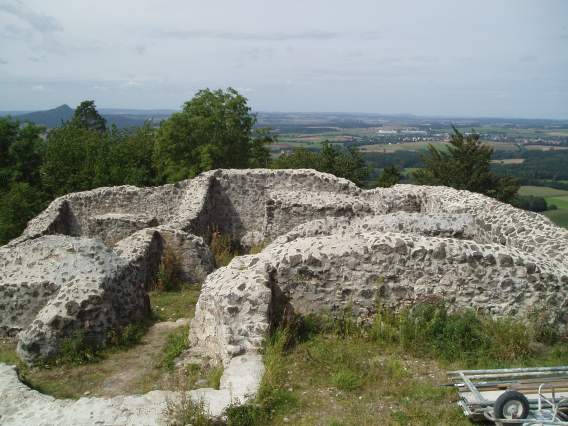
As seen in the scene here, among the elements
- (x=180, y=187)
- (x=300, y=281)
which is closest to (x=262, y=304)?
(x=300, y=281)

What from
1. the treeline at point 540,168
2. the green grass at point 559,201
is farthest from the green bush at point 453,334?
the treeline at point 540,168

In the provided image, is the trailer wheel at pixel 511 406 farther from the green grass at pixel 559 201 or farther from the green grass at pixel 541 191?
the green grass at pixel 541 191

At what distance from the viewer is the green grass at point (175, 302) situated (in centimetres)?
757

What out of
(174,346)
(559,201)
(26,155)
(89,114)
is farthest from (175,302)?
(89,114)

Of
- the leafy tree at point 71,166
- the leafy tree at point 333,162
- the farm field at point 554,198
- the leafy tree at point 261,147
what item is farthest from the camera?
the leafy tree at point 333,162

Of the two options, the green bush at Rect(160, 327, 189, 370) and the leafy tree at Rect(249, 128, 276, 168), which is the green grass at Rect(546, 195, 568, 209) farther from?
the green bush at Rect(160, 327, 189, 370)

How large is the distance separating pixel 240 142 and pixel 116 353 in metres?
21.9

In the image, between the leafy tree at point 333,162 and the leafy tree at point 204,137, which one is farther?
the leafy tree at point 333,162

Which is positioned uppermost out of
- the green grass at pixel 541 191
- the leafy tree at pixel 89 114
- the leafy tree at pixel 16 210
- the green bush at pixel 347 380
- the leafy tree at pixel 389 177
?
the leafy tree at pixel 89 114

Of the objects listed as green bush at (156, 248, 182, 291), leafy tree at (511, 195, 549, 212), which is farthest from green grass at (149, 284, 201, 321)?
leafy tree at (511, 195, 549, 212)

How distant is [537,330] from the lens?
19.1ft

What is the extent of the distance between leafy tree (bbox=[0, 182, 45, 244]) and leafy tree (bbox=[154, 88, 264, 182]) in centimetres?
653

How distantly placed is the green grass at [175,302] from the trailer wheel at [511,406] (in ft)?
16.2

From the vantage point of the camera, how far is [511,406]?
13.0 ft
